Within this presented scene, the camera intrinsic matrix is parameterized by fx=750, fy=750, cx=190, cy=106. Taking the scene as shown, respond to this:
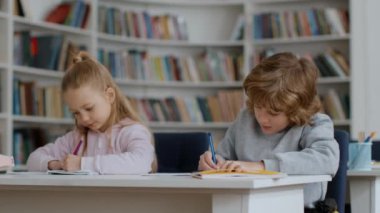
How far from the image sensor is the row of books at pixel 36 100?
531 centimetres

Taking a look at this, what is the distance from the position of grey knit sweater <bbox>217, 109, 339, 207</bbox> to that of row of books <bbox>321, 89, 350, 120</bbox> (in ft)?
11.0

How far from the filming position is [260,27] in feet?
20.0

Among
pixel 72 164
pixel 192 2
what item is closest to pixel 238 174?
pixel 72 164

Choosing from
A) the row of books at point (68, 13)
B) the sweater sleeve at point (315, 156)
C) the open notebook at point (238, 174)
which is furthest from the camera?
the row of books at point (68, 13)

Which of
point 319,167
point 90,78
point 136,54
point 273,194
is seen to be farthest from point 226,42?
point 273,194

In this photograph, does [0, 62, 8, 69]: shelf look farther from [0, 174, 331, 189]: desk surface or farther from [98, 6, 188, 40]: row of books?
[0, 174, 331, 189]: desk surface

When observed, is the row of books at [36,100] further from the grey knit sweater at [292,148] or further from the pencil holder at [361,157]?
the pencil holder at [361,157]

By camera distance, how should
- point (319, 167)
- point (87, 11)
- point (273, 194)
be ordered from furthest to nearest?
point (87, 11) < point (319, 167) < point (273, 194)

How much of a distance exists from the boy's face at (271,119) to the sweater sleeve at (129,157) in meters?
0.40

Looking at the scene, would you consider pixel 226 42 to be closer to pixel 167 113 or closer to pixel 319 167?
pixel 167 113

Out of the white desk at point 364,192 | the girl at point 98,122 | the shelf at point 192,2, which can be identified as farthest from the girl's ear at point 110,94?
the shelf at point 192,2

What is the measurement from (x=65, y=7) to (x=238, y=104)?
1.59 meters

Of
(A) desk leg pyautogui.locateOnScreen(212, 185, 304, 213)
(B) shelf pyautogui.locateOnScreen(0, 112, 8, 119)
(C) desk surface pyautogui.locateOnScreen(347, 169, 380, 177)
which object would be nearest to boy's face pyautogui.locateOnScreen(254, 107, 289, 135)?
(C) desk surface pyautogui.locateOnScreen(347, 169, 380, 177)

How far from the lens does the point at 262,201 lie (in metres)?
1.74
